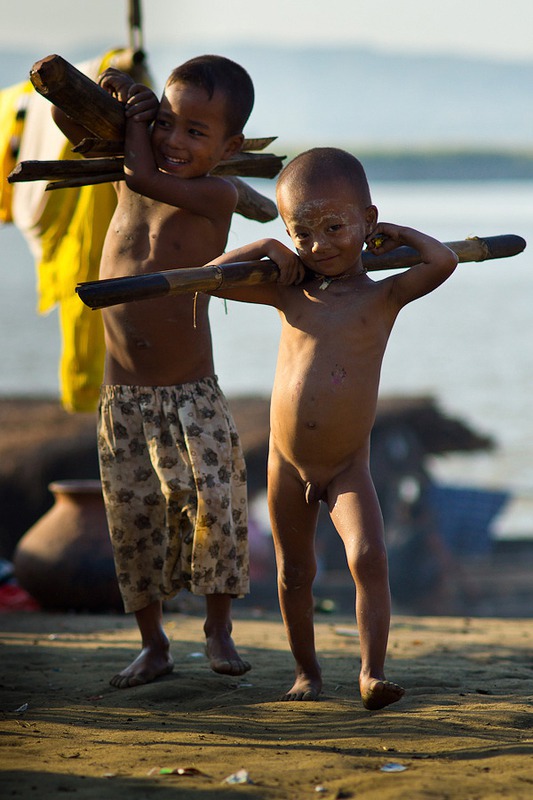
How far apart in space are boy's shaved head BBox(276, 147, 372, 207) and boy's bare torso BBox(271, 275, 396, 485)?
0.94 ft

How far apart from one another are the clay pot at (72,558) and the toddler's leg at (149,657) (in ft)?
8.65

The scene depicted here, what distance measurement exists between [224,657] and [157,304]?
1.22 meters

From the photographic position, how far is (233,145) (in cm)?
383

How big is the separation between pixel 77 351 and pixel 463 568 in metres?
6.91

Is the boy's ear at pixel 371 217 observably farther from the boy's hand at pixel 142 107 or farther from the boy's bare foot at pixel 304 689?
the boy's bare foot at pixel 304 689

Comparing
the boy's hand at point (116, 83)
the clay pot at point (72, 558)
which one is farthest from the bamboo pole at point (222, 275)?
the clay pot at point (72, 558)

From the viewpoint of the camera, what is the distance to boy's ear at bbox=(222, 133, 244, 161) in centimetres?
380

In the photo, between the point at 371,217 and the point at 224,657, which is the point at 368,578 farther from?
the point at 371,217

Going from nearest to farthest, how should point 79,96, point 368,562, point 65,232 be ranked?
point 368,562 → point 79,96 → point 65,232

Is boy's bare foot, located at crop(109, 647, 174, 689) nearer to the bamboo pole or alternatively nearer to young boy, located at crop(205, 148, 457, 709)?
young boy, located at crop(205, 148, 457, 709)

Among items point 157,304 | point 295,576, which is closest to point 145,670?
point 295,576

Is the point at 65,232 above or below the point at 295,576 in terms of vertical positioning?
above

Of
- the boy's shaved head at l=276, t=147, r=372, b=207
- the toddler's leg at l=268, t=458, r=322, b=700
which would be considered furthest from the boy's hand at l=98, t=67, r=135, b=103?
the toddler's leg at l=268, t=458, r=322, b=700

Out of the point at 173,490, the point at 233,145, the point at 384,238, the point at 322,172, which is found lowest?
the point at 173,490
